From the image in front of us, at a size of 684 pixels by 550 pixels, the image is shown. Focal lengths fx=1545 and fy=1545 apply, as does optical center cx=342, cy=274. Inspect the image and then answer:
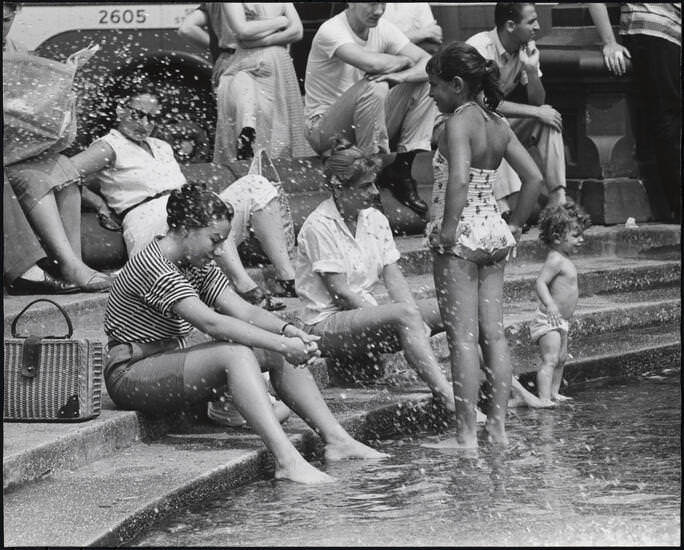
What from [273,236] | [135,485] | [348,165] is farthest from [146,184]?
[135,485]

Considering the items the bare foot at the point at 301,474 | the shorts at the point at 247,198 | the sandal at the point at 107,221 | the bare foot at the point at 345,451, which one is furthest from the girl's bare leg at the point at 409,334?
the sandal at the point at 107,221

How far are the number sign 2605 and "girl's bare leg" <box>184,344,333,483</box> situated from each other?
7.42m

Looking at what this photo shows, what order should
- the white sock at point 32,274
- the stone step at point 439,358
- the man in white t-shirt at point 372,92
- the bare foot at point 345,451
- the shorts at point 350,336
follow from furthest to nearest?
the man in white t-shirt at point 372,92 < the white sock at point 32,274 < the shorts at point 350,336 < the bare foot at point 345,451 < the stone step at point 439,358

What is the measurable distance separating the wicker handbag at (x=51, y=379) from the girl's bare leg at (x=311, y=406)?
77cm

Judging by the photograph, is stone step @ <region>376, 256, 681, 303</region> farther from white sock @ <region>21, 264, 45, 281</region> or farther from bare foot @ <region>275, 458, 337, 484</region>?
bare foot @ <region>275, 458, 337, 484</region>

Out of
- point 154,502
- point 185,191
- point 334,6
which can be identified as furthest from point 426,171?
point 154,502

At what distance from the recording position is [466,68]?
21.9 feet

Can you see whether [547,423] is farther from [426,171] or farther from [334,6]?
[334,6]

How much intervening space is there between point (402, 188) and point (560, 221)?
226 cm

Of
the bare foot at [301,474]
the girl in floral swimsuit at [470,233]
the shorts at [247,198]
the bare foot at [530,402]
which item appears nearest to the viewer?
the bare foot at [301,474]

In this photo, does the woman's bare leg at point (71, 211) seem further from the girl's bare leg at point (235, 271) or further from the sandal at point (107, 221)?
the girl's bare leg at point (235, 271)

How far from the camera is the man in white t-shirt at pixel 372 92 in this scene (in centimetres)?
959

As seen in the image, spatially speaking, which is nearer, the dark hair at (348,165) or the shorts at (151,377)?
the shorts at (151,377)

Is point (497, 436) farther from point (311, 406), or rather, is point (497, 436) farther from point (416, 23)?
point (416, 23)
